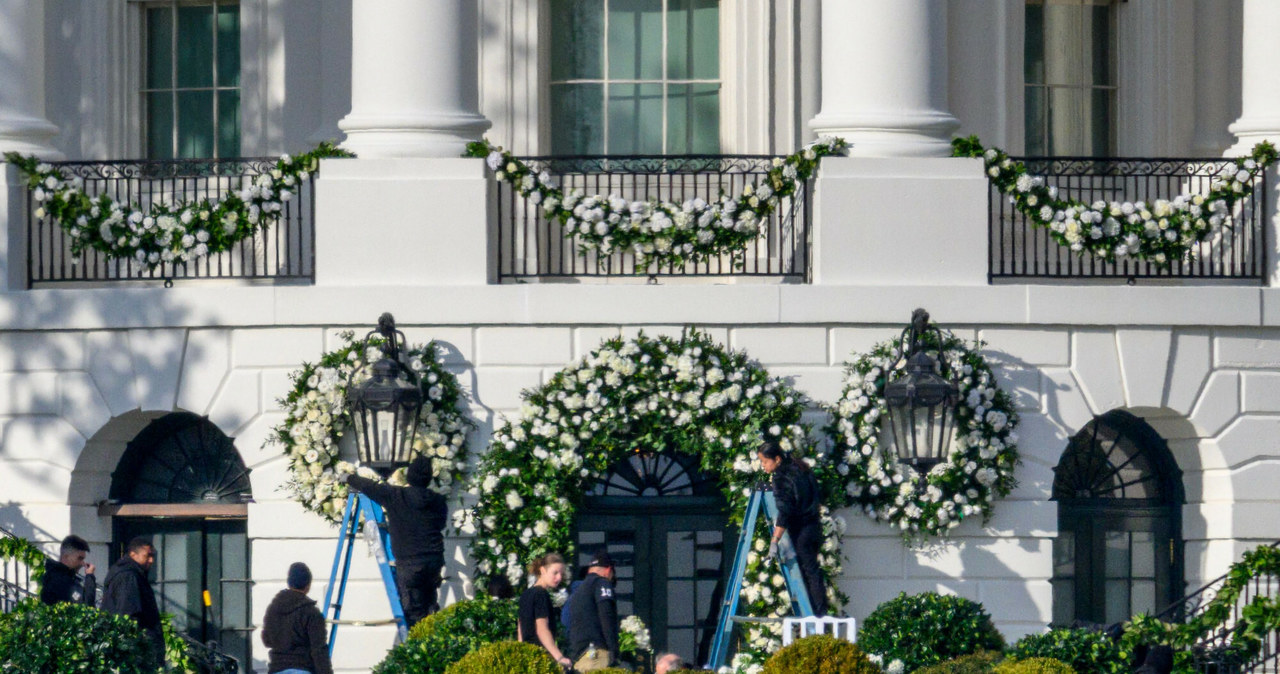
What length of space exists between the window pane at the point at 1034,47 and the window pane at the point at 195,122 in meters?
7.59

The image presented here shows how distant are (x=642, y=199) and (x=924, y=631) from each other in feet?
14.6

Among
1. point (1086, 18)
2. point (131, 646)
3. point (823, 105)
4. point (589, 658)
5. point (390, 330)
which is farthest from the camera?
point (1086, 18)

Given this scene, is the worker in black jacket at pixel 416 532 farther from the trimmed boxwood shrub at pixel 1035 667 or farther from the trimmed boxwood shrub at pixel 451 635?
the trimmed boxwood shrub at pixel 1035 667

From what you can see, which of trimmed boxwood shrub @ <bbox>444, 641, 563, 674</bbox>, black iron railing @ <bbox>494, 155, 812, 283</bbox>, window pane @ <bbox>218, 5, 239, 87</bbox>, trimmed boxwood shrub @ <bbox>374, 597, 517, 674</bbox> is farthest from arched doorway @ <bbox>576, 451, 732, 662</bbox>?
window pane @ <bbox>218, 5, 239, 87</bbox>

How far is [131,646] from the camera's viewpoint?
1555 cm

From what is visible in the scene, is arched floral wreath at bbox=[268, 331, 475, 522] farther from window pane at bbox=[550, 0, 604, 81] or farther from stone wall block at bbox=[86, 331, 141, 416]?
window pane at bbox=[550, 0, 604, 81]

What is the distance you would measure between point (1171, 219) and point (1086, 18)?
358cm

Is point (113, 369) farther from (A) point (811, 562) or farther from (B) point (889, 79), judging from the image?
(B) point (889, 79)

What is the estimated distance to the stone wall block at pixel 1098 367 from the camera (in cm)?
1919

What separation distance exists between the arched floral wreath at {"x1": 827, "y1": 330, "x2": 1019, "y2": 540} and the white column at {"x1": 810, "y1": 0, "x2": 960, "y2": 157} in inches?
63.5

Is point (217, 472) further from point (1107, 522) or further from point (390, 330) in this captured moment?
point (1107, 522)

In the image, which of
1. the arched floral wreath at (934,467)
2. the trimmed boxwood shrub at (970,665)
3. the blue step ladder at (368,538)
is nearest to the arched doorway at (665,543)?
the arched floral wreath at (934,467)

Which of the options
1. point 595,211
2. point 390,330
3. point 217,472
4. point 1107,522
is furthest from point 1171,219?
point 217,472

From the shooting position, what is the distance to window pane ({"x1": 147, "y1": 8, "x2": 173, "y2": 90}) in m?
22.5
